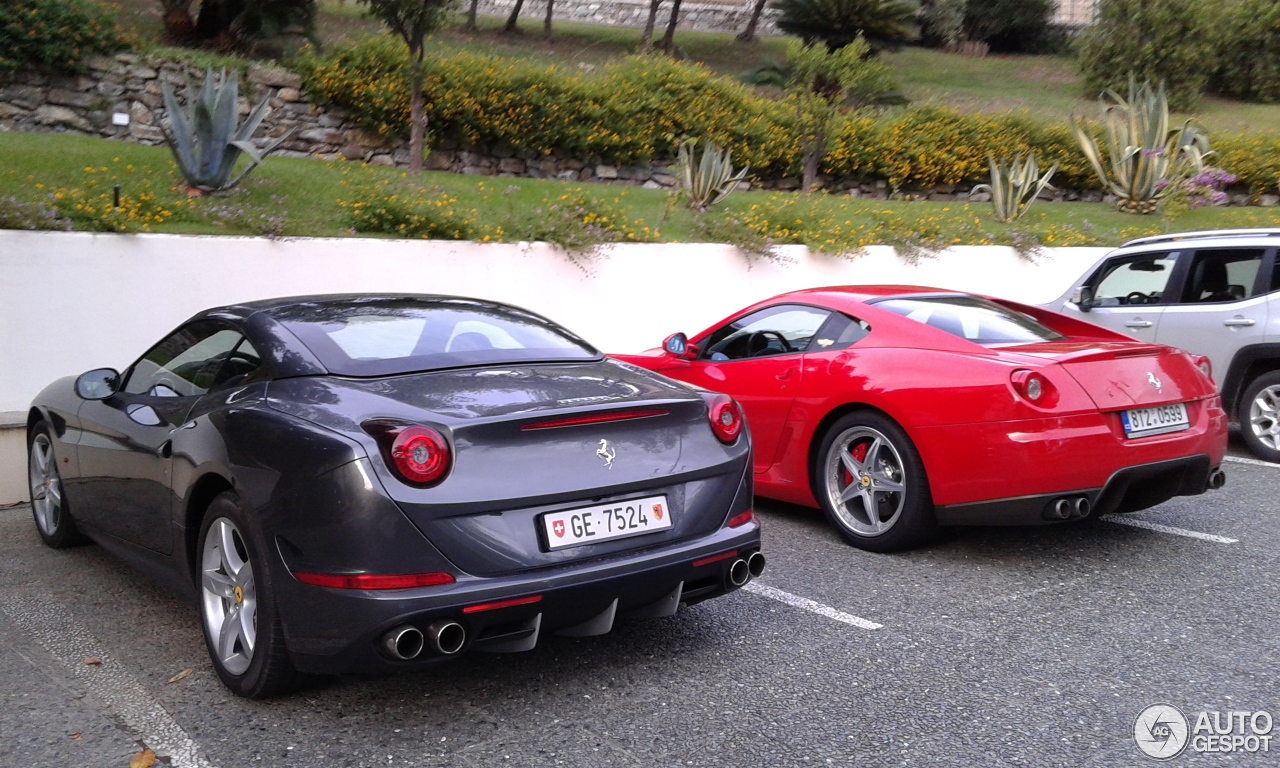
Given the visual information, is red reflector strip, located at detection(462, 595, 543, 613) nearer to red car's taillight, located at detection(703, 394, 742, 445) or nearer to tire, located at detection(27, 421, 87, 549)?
red car's taillight, located at detection(703, 394, 742, 445)

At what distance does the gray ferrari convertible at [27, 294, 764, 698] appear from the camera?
10.8 feet

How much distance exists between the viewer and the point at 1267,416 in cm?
786

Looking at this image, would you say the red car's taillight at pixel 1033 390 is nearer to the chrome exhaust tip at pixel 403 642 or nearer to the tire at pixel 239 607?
the chrome exhaust tip at pixel 403 642

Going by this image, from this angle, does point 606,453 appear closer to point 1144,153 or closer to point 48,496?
point 48,496

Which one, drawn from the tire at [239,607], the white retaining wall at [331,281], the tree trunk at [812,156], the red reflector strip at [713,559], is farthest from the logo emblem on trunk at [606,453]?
the tree trunk at [812,156]

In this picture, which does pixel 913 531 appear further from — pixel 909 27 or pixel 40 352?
pixel 909 27

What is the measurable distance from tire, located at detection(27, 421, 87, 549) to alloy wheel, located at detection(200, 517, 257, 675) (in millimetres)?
2018

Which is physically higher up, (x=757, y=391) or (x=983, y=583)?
(x=757, y=391)

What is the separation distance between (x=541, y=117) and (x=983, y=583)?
44.7ft

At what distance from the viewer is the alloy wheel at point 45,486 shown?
5.60 m

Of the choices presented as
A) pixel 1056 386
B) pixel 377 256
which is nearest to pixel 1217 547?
pixel 1056 386

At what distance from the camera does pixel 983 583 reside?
196 inches

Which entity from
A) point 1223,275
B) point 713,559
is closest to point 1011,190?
point 1223,275

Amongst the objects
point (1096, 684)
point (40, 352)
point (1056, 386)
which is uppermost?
point (1056, 386)
